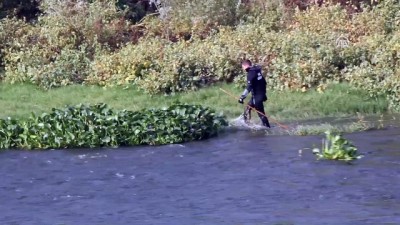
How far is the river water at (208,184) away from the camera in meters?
12.6

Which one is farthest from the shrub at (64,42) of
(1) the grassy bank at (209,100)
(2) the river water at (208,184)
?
(2) the river water at (208,184)

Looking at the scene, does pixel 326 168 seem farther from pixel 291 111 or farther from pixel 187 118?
pixel 291 111

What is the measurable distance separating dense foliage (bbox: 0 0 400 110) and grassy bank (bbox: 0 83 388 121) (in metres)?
0.35

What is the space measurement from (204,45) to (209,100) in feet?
8.03

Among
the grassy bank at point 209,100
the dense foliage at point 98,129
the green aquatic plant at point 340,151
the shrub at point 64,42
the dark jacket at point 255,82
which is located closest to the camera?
the green aquatic plant at point 340,151

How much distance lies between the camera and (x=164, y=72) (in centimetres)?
2431

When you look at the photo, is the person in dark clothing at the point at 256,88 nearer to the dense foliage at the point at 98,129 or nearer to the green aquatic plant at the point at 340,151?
the dense foliage at the point at 98,129

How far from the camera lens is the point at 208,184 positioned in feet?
48.8

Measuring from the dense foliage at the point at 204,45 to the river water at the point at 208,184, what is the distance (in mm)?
4583

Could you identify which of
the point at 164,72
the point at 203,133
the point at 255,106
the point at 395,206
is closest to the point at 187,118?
the point at 203,133

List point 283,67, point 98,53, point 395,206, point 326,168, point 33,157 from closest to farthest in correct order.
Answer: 1. point 395,206
2. point 326,168
3. point 33,157
4. point 283,67
5. point 98,53

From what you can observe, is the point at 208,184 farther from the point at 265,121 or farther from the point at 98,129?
the point at 265,121

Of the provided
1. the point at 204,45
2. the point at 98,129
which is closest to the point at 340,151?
the point at 98,129

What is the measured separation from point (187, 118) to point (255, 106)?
202 centimetres
